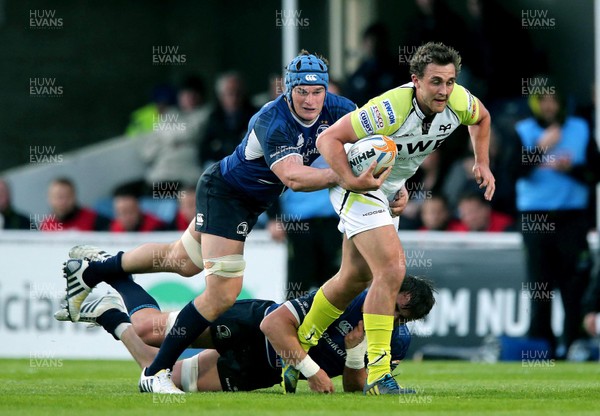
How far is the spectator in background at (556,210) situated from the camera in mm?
13234

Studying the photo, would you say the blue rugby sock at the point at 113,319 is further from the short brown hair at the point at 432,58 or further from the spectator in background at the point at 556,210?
the spectator in background at the point at 556,210

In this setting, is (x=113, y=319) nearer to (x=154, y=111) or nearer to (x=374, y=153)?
(x=374, y=153)

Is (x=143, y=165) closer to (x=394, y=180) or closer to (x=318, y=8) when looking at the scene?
(x=318, y=8)

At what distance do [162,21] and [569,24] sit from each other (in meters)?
6.47

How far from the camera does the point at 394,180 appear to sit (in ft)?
29.6

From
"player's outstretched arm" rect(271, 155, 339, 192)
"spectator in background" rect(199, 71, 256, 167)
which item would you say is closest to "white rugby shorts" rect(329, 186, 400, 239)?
"player's outstretched arm" rect(271, 155, 339, 192)

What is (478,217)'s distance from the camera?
47.5 feet

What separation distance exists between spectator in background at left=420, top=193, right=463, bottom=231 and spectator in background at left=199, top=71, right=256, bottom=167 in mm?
2566

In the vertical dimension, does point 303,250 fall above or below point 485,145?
below

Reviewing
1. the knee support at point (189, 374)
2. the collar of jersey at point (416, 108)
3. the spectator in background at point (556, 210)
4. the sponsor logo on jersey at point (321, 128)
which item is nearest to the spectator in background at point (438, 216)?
the spectator in background at point (556, 210)

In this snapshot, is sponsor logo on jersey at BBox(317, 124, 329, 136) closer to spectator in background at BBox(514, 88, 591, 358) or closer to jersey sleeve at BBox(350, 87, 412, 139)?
jersey sleeve at BBox(350, 87, 412, 139)

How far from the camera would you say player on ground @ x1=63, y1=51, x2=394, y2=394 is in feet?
28.8

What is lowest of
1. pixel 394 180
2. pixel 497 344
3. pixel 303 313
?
pixel 497 344

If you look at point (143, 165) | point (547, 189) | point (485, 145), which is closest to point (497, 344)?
point (547, 189)
